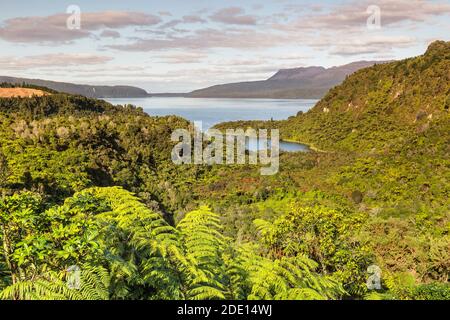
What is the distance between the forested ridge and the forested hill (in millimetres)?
453

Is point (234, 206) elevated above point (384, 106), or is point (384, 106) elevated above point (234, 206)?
point (384, 106)

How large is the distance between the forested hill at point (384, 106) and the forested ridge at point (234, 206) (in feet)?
1.49

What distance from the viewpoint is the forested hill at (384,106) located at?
81438mm

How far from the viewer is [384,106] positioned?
96438mm

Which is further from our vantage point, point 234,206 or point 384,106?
point 384,106

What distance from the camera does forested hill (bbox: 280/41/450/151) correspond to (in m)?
81.4

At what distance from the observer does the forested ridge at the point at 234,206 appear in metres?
5.09

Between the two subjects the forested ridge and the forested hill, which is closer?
the forested ridge

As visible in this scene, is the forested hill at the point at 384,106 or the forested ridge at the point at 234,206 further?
the forested hill at the point at 384,106

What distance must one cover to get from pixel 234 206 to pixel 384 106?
2534 inches

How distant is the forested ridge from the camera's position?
16.7 feet
